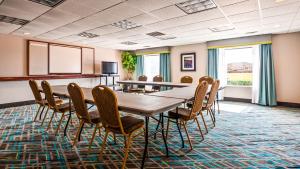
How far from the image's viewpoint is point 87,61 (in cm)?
756

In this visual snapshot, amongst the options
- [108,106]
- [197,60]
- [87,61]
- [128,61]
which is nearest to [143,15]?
[108,106]

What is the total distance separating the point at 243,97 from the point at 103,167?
19.3ft

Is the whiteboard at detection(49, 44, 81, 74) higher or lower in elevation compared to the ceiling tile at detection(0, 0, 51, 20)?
lower

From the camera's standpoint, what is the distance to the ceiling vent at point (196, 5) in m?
2.97

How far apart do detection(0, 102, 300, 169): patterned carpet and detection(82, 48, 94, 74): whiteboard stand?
416cm

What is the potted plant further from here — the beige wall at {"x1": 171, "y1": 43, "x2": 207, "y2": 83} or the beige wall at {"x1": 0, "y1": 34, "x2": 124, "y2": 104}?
the beige wall at {"x1": 0, "y1": 34, "x2": 124, "y2": 104}

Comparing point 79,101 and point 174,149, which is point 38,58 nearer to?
point 79,101

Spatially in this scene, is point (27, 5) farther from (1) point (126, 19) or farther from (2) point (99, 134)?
(2) point (99, 134)

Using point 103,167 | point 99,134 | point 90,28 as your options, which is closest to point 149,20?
point 90,28

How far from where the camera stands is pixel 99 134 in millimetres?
2988

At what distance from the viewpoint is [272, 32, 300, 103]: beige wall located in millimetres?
5359

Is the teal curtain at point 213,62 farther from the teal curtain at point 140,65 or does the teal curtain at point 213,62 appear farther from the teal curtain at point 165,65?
the teal curtain at point 140,65

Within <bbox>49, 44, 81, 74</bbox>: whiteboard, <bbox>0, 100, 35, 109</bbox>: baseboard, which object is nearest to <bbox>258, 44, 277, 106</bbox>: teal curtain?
<bbox>49, 44, 81, 74</bbox>: whiteboard

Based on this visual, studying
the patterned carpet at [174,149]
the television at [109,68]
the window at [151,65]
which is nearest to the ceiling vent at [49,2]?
the patterned carpet at [174,149]
